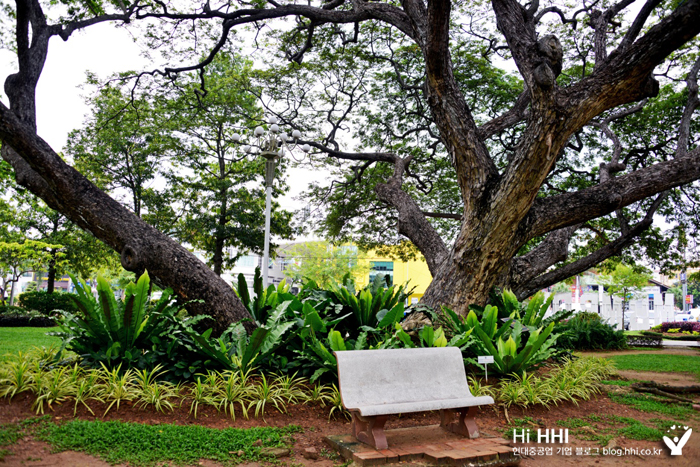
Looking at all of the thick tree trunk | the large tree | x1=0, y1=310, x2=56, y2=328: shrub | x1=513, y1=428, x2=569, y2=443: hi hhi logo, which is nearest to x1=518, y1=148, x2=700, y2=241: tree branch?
the large tree

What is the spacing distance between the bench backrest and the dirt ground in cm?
48

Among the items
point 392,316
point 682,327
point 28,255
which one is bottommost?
point 682,327

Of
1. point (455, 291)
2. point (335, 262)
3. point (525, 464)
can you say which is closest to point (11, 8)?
point (455, 291)

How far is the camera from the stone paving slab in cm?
342

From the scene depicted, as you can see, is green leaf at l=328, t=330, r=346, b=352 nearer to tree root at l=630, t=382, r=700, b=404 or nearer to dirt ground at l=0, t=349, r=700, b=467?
dirt ground at l=0, t=349, r=700, b=467

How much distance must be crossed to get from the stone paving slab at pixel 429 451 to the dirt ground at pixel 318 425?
15cm

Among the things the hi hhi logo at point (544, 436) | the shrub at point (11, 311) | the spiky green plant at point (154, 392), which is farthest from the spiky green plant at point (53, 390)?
the shrub at point (11, 311)

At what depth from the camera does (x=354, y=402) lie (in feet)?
12.1

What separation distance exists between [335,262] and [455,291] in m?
30.3

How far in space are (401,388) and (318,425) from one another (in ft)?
2.96

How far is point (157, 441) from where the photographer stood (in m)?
3.59

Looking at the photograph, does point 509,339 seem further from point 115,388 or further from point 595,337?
point 595,337

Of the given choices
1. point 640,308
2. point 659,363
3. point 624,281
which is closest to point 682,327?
point 624,281

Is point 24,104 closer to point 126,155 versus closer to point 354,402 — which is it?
point 354,402
